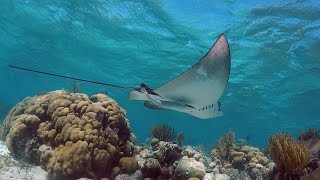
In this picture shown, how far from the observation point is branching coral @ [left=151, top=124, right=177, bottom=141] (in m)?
10.4

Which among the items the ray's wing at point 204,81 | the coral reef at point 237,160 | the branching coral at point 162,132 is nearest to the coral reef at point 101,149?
the coral reef at point 237,160

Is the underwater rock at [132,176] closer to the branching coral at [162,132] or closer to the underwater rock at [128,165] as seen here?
the underwater rock at [128,165]

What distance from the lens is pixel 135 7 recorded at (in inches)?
831

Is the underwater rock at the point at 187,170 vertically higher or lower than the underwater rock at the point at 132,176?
higher

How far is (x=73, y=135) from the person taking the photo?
7.02 meters

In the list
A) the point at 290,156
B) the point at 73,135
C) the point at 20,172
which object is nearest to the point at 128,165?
the point at 73,135

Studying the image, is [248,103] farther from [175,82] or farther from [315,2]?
[175,82]

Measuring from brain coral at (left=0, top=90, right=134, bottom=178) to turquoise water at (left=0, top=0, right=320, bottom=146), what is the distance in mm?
4697

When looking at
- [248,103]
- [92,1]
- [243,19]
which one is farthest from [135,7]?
[248,103]

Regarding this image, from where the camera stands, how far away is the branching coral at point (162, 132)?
34.0ft

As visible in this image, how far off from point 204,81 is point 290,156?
7.63 ft

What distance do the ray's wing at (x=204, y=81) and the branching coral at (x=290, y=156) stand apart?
168cm

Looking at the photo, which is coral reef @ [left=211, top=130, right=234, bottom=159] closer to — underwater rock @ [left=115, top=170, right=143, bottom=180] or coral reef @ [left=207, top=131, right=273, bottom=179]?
coral reef @ [left=207, top=131, right=273, bottom=179]

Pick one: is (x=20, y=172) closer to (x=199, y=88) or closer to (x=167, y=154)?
(x=167, y=154)
